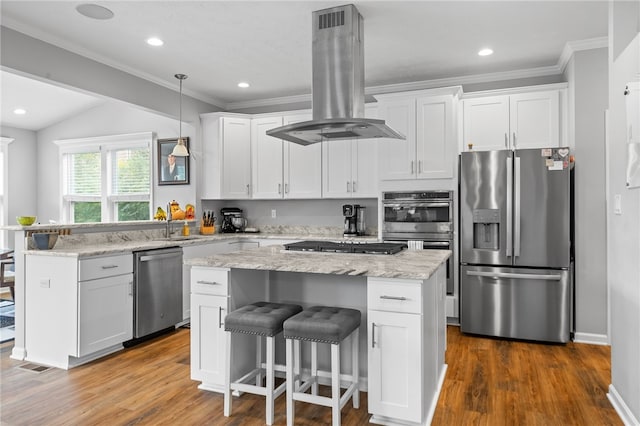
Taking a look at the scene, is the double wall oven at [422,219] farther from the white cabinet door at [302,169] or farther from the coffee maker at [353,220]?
the white cabinet door at [302,169]

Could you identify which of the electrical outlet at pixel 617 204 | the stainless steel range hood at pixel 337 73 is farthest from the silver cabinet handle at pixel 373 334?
the electrical outlet at pixel 617 204

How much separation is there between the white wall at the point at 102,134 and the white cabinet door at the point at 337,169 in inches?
66.9

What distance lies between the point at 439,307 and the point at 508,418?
740 mm

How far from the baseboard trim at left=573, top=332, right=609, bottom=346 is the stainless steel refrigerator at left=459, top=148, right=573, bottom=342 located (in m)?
0.07

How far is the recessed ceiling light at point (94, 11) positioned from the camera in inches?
119

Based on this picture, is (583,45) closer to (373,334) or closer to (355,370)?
(373,334)

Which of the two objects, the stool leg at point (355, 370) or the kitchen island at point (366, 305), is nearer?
the kitchen island at point (366, 305)

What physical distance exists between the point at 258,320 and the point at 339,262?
58 cm

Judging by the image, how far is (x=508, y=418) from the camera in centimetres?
246

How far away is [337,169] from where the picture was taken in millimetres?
5090

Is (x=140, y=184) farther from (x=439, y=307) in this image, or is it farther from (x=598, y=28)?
(x=598, y=28)

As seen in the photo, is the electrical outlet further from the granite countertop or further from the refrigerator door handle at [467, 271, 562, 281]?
the granite countertop

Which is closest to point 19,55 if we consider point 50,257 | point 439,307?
point 50,257

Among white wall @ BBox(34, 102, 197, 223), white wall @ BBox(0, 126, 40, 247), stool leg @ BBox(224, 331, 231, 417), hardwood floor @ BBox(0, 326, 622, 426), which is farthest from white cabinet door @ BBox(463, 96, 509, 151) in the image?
white wall @ BBox(0, 126, 40, 247)
